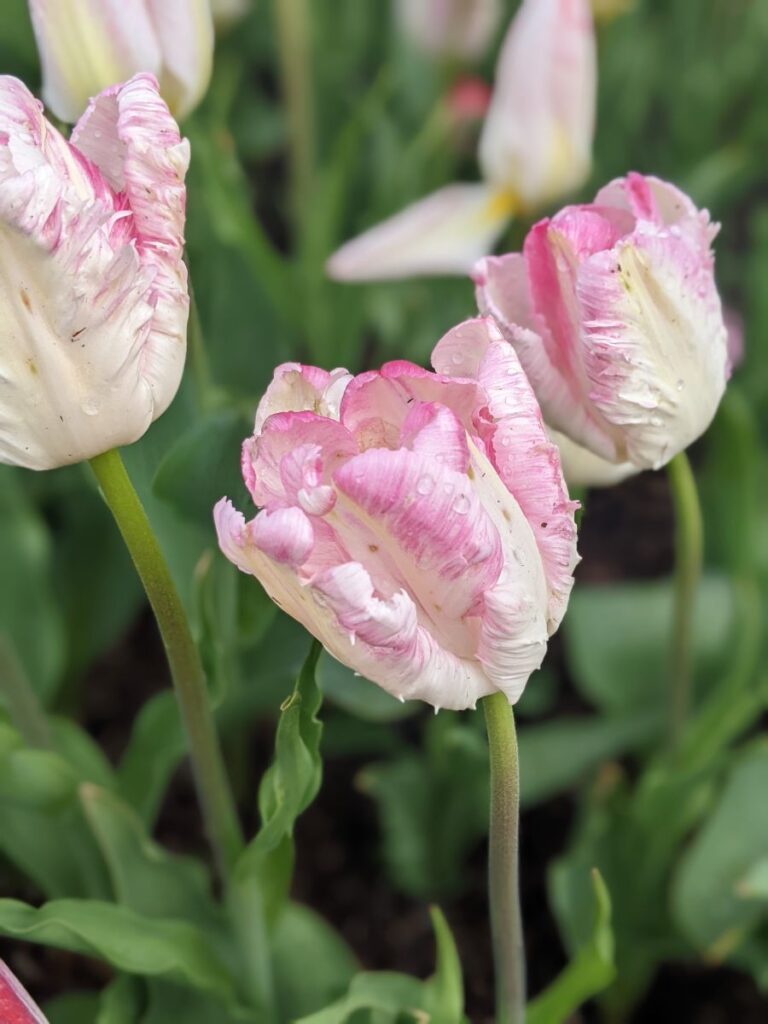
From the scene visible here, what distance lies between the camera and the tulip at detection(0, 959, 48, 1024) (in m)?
0.39

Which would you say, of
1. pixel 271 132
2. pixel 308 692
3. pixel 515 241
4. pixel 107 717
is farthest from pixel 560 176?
pixel 271 132

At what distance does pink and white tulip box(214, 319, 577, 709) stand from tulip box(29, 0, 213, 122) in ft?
0.89

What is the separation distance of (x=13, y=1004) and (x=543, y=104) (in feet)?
1.91

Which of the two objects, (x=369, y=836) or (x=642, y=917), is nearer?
(x=642, y=917)

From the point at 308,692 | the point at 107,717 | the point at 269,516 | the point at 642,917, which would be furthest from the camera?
the point at 107,717

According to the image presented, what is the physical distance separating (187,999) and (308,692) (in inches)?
10.2

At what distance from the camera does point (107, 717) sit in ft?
3.26

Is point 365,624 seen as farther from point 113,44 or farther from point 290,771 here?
point 113,44

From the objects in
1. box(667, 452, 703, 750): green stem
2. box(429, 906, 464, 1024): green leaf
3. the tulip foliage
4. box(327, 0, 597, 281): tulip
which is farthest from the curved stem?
box(327, 0, 597, 281): tulip

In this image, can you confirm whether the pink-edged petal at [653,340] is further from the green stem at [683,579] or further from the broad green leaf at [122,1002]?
the broad green leaf at [122,1002]

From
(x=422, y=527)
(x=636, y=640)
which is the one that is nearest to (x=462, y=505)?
(x=422, y=527)

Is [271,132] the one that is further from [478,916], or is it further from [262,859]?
[262,859]

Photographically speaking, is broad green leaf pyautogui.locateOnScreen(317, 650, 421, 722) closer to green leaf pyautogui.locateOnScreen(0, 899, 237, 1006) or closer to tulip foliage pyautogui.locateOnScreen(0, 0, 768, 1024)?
tulip foliage pyautogui.locateOnScreen(0, 0, 768, 1024)

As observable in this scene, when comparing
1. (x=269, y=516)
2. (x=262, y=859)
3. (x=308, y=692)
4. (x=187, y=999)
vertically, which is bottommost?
(x=187, y=999)
